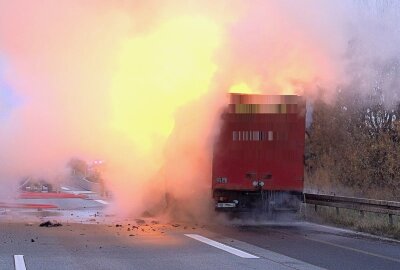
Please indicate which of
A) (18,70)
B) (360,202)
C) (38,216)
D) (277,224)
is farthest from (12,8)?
(360,202)

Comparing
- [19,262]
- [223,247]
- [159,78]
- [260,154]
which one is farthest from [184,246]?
[159,78]

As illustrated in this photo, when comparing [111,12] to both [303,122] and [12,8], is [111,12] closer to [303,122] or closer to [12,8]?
[12,8]

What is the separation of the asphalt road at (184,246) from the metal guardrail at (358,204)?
1372 millimetres

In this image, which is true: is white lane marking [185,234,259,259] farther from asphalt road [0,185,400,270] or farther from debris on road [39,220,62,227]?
debris on road [39,220,62,227]

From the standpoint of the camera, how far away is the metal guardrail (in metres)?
14.8

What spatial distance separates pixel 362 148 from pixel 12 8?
14.4 meters

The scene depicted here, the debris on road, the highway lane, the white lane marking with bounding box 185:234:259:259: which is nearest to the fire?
the highway lane

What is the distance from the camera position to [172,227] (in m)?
14.7

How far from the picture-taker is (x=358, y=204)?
16.2 meters

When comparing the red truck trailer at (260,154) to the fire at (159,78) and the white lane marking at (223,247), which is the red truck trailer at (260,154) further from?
the white lane marking at (223,247)

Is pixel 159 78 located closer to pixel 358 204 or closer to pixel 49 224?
pixel 49 224

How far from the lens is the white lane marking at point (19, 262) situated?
340 inches

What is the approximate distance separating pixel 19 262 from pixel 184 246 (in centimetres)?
321

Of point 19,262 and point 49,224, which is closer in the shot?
point 19,262
